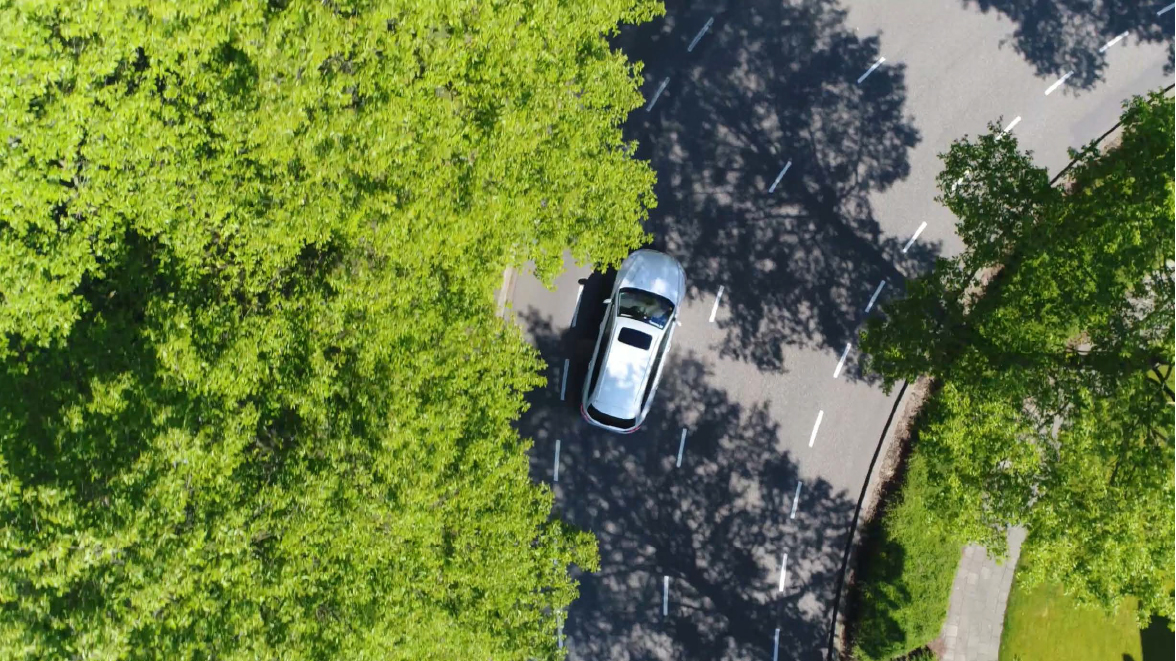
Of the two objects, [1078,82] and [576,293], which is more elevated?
[1078,82]

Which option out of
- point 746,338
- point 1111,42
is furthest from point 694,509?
point 1111,42

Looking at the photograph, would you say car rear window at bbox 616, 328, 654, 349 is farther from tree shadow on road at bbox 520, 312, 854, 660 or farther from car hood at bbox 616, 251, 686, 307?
tree shadow on road at bbox 520, 312, 854, 660

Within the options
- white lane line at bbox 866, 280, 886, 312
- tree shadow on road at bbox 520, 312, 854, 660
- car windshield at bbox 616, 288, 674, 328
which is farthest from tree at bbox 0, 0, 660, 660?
white lane line at bbox 866, 280, 886, 312

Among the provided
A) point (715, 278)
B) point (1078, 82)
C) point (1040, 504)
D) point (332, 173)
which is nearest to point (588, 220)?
point (332, 173)

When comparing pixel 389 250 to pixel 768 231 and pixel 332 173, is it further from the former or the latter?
pixel 768 231

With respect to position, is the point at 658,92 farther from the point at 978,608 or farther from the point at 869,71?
the point at 978,608

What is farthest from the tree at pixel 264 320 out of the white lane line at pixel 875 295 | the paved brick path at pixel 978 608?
the paved brick path at pixel 978 608
